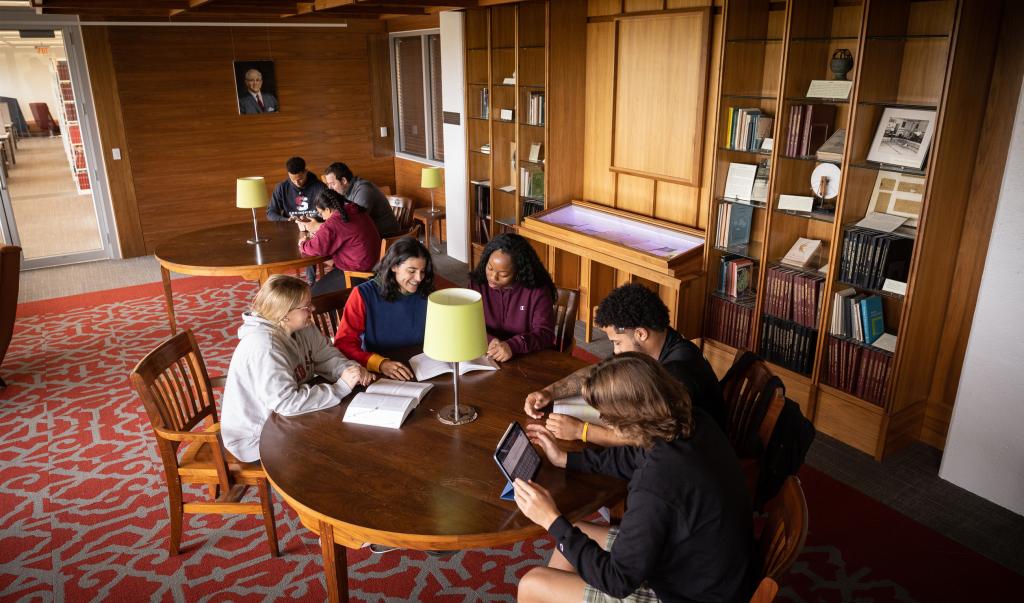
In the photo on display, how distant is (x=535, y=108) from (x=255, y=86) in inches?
157

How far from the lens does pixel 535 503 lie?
1.97 meters

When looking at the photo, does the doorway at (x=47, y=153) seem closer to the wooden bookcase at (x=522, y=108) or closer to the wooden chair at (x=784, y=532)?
the wooden bookcase at (x=522, y=108)

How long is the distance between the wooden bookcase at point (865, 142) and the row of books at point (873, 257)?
0.20 feet

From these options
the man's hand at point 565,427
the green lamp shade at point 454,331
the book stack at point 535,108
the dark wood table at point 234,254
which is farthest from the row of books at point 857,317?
the dark wood table at point 234,254

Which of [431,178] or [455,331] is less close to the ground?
[455,331]

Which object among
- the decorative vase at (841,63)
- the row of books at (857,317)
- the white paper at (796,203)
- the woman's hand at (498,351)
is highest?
the decorative vase at (841,63)

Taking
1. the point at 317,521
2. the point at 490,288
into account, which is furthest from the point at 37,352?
the point at 317,521

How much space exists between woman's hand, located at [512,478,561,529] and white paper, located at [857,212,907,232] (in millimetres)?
2531

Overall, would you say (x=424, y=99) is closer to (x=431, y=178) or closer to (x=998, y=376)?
(x=431, y=178)

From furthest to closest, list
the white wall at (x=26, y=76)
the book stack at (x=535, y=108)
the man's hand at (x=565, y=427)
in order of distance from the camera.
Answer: the white wall at (x=26, y=76), the book stack at (x=535, y=108), the man's hand at (x=565, y=427)

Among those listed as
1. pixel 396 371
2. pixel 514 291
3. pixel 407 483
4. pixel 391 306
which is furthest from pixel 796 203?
pixel 407 483

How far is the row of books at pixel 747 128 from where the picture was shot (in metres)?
4.15

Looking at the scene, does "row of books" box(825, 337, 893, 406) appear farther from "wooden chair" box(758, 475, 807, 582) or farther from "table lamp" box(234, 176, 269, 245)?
"table lamp" box(234, 176, 269, 245)

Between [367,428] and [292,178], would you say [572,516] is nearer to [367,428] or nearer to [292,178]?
[367,428]
